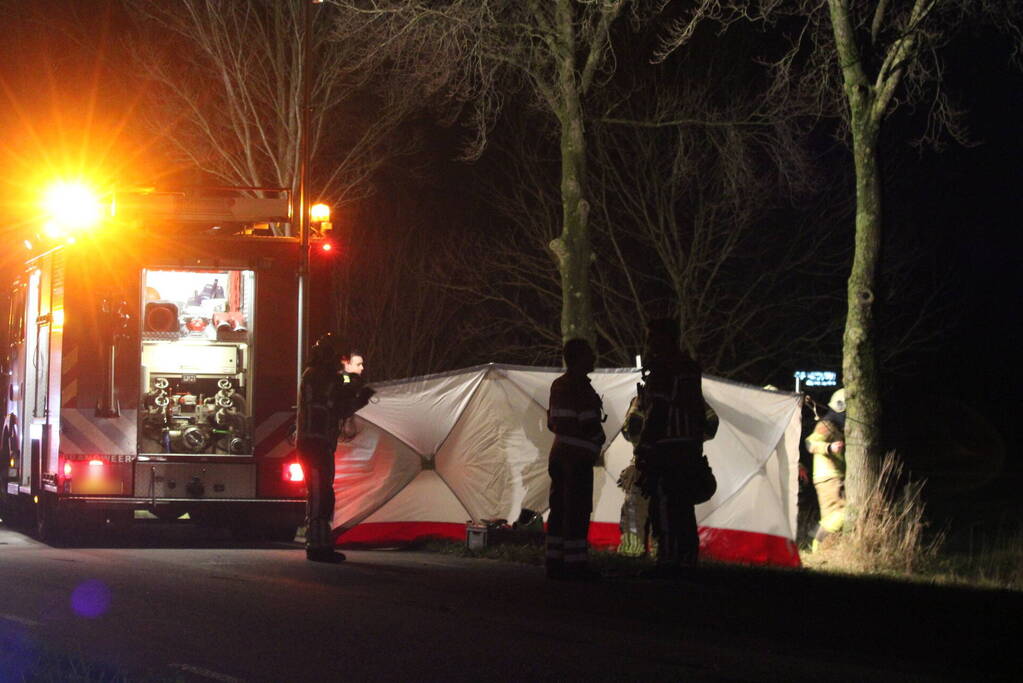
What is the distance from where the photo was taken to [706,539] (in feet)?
47.5

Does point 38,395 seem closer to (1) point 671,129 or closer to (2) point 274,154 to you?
(2) point 274,154

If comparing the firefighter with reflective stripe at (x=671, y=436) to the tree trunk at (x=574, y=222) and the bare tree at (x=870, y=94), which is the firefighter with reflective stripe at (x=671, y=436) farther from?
the tree trunk at (x=574, y=222)

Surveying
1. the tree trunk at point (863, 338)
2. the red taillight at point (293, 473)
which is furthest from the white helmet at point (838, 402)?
the red taillight at point (293, 473)

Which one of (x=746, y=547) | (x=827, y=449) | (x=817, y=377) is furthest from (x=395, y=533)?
A: (x=817, y=377)

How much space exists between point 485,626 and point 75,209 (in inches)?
282

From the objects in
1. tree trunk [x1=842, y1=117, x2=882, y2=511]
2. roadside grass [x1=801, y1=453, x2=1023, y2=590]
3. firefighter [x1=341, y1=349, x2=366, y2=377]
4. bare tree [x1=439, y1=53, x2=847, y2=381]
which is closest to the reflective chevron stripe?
firefighter [x1=341, y1=349, x2=366, y2=377]

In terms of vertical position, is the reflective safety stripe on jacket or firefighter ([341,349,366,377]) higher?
firefighter ([341,349,366,377])

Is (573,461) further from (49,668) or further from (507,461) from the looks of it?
(49,668)

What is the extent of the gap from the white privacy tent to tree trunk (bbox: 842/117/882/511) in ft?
3.62

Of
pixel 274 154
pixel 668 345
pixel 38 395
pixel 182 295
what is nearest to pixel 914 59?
pixel 668 345

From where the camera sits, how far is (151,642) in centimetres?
795

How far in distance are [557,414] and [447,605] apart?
188 centimetres

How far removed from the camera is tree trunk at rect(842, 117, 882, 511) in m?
14.9

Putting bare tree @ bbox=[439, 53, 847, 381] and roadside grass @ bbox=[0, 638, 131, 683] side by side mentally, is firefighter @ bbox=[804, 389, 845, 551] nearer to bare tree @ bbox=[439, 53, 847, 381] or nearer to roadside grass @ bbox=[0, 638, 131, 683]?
roadside grass @ bbox=[0, 638, 131, 683]
